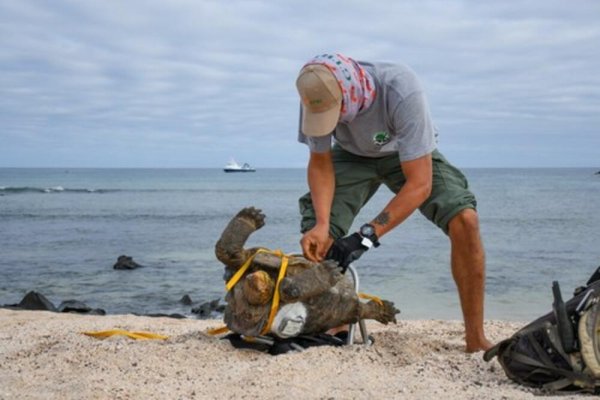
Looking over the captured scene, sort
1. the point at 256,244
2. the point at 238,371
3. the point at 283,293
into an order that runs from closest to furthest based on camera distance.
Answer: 1. the point at 238,371
2. the point at 283,293
3. the point at 256,244

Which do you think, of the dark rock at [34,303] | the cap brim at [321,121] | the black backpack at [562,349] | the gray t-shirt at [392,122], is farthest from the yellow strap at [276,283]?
the dark rock at [34,303]

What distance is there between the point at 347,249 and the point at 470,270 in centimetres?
92

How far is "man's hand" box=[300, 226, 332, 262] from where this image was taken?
416 centimetres

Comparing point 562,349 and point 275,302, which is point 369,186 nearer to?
point 275,302

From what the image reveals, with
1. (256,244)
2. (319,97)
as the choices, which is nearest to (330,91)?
(319,97)

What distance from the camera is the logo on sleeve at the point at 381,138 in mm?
4289

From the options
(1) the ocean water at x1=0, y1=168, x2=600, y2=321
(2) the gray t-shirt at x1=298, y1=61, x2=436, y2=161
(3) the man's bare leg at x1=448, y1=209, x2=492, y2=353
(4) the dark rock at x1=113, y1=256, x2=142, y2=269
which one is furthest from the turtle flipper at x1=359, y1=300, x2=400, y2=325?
(4) the dark rock at x1=113, y1=256, x2=142, y2=269

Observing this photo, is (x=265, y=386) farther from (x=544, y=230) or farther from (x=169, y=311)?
(x=544, y=230)

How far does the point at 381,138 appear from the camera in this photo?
431cm

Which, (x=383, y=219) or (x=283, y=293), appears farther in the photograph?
(x=383, y=219)

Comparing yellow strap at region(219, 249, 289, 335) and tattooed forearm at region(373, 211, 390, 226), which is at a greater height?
tattooed forearm at region(373, 211, 390, 226)

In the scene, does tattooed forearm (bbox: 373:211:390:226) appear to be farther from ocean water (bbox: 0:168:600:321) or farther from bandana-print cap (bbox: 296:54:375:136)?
ocean water (bbox: 0:168:600:321)

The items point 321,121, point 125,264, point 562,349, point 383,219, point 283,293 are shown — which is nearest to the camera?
point 562,349

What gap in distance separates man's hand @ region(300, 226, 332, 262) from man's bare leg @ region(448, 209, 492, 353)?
0.80 m
